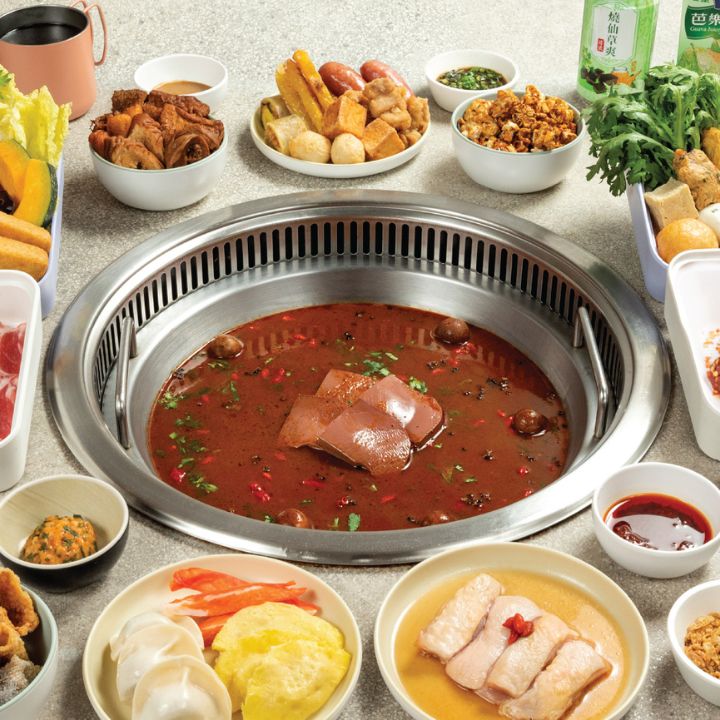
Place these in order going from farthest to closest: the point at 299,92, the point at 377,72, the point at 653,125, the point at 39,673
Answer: the point at 377,72, the point at 299,92, the point at 653,125, the point at 39,673

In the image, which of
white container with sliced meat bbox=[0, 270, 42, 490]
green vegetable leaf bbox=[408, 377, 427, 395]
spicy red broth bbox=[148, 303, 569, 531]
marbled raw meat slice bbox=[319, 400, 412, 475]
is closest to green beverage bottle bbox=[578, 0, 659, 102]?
spicy red broth bbox=[148, 303, 569, 531]

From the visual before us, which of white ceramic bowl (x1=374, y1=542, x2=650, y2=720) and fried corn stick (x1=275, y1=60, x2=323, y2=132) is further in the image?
fried corn stick (x1=275, y1=60, x2=323, y2=132)

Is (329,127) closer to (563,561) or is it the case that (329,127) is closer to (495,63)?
(495,63)

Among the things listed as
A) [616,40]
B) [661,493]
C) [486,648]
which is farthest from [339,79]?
[486,648]

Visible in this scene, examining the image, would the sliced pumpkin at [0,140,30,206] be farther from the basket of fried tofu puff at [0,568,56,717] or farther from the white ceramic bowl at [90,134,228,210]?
the basket of fried tofu puff at [0,568,56,717]

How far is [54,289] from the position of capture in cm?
238

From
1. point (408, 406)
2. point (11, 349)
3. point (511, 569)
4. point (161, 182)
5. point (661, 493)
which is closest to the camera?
point (511, 569)

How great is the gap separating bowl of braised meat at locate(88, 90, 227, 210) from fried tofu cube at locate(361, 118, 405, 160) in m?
0.38

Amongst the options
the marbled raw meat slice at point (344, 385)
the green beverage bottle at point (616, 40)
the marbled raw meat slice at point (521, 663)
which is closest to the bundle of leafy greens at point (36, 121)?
the marbled raw meat slice at point (344, 385)

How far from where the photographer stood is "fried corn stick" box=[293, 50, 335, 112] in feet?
9.36

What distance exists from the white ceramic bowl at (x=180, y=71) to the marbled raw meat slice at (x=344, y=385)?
1022 millimetres

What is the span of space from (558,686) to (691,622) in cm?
26

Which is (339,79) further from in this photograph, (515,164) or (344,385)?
(344,385)

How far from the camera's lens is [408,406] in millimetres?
2379
